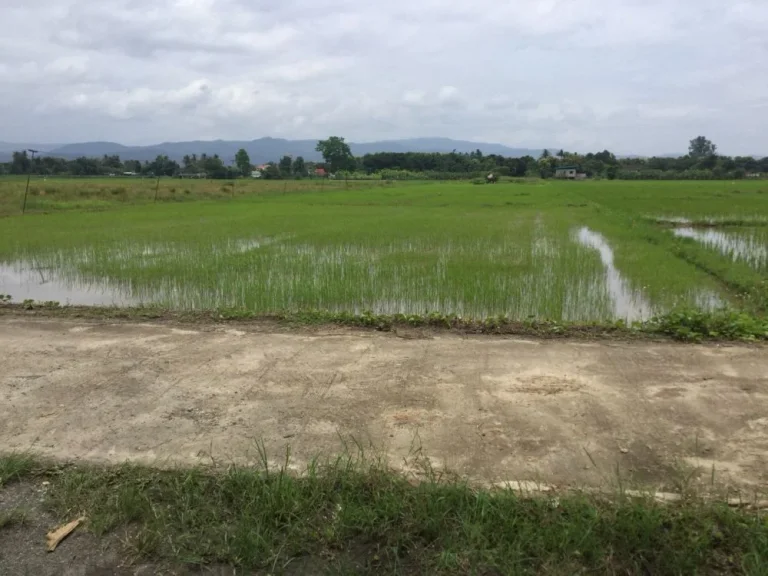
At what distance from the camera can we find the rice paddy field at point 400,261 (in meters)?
6.73

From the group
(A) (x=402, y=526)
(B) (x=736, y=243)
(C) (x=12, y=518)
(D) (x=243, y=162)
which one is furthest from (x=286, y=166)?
(A) (x=402, y=526)

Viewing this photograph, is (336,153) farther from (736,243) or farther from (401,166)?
(736,243)

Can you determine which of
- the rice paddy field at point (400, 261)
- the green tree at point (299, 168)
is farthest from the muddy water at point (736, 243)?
the green tree at point (299, 168)

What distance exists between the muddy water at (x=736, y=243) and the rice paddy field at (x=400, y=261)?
0.04 m

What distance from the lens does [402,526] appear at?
2260mm

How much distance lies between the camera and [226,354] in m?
4.37

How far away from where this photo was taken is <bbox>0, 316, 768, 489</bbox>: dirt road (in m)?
2.81

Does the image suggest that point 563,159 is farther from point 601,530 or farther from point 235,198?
point 601,530

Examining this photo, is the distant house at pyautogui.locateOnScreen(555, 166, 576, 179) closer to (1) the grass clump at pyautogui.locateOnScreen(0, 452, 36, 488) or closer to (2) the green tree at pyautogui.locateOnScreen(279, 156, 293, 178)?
(2) the green tree at pyautogui.locateOnScreen(279, 156, 293, 178)

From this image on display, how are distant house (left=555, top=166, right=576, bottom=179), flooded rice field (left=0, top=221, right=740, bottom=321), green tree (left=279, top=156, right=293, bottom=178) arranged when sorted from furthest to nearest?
1. distant house (left=555, top=166, right=576, bottom=179)
2. green tree (left=279, top=156, right=293, bottom=178)
3. flooded rice field (left=0, top=221, right=740, bottom=321)

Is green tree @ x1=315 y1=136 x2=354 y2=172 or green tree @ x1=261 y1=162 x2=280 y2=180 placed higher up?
green tree @ x1=315 y1=136 x2=354 y2=172

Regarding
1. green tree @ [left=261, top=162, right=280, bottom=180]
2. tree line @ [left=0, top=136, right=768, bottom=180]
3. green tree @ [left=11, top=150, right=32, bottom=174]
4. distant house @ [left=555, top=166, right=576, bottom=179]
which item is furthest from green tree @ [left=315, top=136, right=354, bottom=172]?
green tree @ [left=11, top=150, right=32, bottom=174]

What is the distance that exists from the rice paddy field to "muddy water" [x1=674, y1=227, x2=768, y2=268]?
4 cm

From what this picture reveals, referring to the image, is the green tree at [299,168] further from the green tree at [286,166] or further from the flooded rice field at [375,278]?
the flooded rice field at [375,278]
